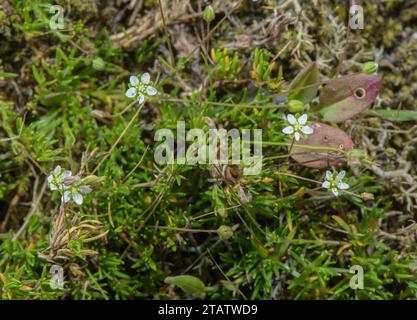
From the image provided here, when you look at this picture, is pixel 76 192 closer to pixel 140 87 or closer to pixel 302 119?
pixel 140 87

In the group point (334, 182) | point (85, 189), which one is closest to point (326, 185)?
point (334, 182)

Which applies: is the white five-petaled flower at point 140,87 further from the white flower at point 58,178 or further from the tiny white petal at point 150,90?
the white flower at point 58,178

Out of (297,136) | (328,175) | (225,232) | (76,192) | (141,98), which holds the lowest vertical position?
(225,232)

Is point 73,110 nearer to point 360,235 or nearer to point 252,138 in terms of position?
point 252,138

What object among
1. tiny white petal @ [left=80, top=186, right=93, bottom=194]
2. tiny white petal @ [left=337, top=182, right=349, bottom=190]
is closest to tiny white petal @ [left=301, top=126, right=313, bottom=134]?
tiny white petal @ [left=337, top=182, right=349, bottom=190]

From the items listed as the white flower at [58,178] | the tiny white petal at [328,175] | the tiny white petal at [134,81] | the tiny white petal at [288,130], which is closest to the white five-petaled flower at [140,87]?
the tiny white petal at [134,81]
